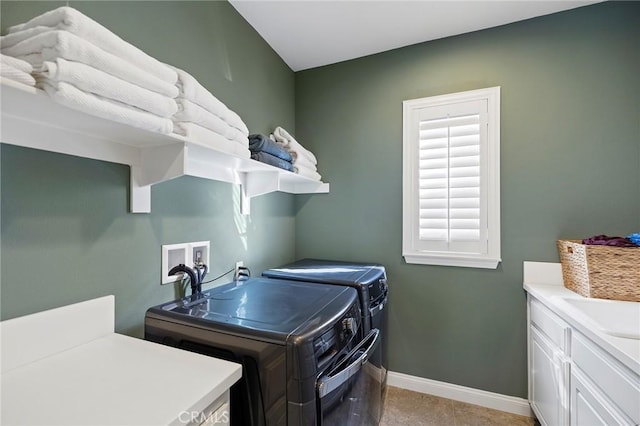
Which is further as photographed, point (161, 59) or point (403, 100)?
point (403, 100)

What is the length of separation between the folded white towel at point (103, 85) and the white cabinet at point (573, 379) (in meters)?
1.65

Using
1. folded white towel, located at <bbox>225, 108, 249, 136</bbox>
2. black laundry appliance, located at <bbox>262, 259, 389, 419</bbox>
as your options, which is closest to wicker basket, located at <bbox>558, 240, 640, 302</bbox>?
black laundry appliance, located at <bbox>262, 259, 389, 419</bbox>

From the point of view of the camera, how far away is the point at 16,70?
583mm

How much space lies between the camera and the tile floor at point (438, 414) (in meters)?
1.72

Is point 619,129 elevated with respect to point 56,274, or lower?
elevated

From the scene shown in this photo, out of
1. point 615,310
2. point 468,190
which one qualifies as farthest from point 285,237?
point 615,310

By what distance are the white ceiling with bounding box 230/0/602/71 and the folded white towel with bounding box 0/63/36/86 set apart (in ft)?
4.62

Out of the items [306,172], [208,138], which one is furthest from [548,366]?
[208,138]

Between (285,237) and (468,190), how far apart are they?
1.38 meters

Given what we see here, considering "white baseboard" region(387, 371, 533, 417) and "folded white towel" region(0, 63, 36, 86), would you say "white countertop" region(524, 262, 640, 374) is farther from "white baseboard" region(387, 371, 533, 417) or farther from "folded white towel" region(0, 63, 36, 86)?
"folded white towel" region(0, 63, 36, 86)

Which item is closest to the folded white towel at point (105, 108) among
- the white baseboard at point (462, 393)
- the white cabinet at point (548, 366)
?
the white cabinet at point (548, 366)

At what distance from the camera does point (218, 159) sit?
50.4 inches

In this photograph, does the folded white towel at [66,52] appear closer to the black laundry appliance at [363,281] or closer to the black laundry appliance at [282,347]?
the black laundry appliance at [282,347]

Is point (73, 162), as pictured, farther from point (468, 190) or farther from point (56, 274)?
point (468, 190)
